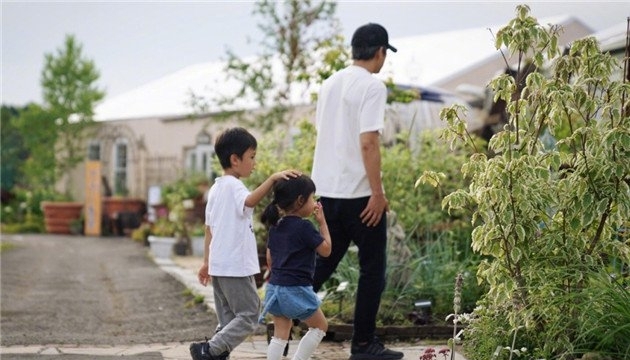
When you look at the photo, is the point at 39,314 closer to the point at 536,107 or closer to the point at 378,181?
the point at 378,181

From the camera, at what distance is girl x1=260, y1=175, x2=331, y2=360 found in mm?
4488

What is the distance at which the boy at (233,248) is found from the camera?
459 centimetres

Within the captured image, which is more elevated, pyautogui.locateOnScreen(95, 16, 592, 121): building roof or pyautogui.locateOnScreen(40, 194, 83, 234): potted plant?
pyautogui.locateOnScreen(95, 16, 592, 121): building roof

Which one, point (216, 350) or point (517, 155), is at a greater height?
point (517, 155)

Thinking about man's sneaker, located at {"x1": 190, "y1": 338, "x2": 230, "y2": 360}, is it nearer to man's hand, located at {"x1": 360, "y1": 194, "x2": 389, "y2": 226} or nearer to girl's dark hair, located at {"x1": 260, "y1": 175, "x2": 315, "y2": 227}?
girl's dark hair, located at {"x1": 260, "y1": 175, "x2": 315, "y2": 227}

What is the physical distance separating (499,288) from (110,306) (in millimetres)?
4763

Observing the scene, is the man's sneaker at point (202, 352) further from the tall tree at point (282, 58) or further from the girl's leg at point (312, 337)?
the tall tree at point (282, 58)

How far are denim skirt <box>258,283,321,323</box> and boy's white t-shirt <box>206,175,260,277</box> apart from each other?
0.20m

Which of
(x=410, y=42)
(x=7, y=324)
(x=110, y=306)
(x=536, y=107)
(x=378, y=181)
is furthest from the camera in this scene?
(x=410, y=42)

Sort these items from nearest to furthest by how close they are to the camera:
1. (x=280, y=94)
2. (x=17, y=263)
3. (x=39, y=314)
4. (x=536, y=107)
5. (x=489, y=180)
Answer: (x=489, y=180)
(x=536, y=107)
(x=39, y=314)
(x=17, y=263)
(x=280, y=94)

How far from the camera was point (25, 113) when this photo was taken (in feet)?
84.2

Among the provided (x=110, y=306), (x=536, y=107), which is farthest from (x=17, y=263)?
(x=536, y=107)

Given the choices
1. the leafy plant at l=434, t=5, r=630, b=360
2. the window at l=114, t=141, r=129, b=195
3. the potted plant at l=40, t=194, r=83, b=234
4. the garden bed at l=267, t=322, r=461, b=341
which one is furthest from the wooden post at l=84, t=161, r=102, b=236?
the leafy plant at l=434, t=5, r=630, b=360

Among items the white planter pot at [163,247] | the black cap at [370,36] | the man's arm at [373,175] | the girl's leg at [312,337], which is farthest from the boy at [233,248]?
the white planter pot at [163,247]
